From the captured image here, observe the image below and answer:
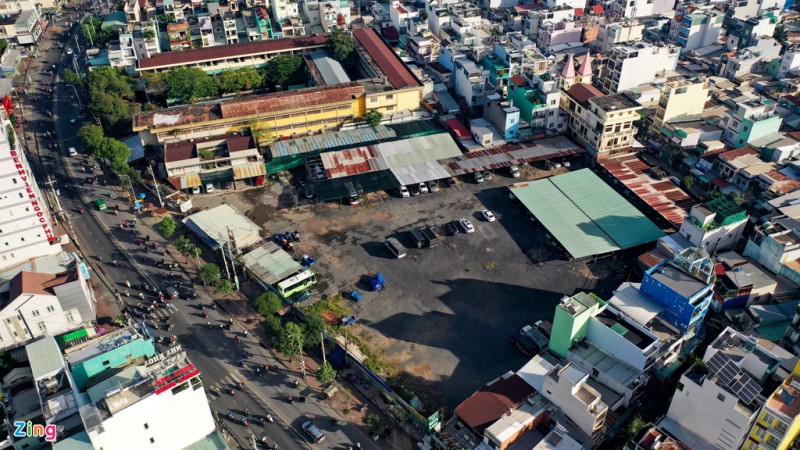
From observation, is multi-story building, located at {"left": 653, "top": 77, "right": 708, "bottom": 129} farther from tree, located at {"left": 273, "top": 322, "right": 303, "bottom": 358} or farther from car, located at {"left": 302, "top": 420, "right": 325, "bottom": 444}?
car, located at {"left": 302, "top": 420, "right": 325, "bottom": 444}

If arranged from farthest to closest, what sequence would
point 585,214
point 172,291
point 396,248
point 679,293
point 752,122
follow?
point 752,122 → point 585,214 → point 396,248 → point 172,291 → point 679,293

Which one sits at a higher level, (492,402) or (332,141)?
(332,141)

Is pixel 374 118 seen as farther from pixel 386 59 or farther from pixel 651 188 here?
pixel 651 188

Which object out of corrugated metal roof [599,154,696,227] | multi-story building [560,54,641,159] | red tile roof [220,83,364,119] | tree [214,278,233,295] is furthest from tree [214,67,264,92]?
corrugated metal roof [599,154,696,227]

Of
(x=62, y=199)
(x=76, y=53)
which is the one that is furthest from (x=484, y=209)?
(x=76, y=53)

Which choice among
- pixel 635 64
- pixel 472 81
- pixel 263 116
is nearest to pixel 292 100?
pixel 263 116

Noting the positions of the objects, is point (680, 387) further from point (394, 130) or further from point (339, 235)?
point (394, 130)
